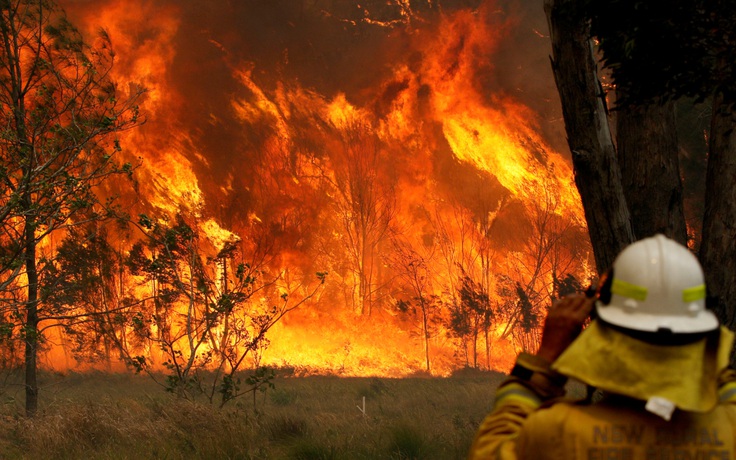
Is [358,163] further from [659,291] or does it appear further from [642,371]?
[642,371]

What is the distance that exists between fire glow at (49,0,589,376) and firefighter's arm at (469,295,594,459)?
29.8 m

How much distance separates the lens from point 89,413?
322 inches

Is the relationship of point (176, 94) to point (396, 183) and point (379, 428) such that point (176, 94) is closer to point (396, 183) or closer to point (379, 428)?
point (396, 183)

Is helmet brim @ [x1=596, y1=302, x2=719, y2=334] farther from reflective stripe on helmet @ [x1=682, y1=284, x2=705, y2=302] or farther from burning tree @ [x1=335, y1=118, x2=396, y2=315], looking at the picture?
burning tree @ [x1=335, y1=118, x2=396, y2=315]

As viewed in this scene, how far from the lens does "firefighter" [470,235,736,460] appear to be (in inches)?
58.2

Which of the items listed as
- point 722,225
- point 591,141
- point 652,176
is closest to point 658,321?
point 591,141

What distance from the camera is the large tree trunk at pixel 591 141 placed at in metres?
4.82

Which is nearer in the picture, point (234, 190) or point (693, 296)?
point (693, 296)


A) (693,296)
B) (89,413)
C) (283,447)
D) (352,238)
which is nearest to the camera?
(693,296)

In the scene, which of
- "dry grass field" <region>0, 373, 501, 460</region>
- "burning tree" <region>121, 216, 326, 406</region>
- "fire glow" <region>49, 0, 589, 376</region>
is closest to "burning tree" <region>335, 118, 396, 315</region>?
"fire glow" <region>49, 0, 589, 376</region>

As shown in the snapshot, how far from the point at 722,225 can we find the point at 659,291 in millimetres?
4092

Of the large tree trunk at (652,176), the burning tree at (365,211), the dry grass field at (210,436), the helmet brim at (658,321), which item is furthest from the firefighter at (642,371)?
the burning tree at (365,211)

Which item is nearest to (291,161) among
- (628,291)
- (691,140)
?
(691,140)

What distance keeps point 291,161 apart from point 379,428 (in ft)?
104
